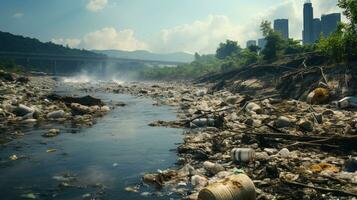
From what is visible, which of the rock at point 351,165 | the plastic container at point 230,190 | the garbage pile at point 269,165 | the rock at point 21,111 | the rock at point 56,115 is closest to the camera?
the plastic container at point 230,190

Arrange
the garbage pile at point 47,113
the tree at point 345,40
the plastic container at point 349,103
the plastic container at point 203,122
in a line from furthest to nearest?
the tree at point 345,40 < the plastic container at point 349,103 < the plastic container at point 203,122 < the garbage pile at point 47,113

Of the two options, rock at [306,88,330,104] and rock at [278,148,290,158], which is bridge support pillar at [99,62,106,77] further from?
rock at [278,148,290,158]

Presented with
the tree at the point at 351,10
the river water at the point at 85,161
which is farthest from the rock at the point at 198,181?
the tree at the point at 351,10

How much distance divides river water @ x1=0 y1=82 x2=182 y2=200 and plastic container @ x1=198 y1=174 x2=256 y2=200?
1.64 m

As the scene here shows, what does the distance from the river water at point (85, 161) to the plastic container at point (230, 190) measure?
5.37 ft

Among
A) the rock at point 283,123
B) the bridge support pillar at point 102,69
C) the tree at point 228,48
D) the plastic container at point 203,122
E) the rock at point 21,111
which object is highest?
the tree at point 228,48

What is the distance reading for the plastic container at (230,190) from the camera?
497 cm

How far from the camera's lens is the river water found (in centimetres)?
677

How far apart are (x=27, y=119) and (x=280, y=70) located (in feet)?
78.1

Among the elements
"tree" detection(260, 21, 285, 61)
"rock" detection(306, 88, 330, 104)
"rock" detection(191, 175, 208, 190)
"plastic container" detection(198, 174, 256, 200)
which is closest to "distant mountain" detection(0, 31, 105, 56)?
"tree" detection(260, 21, 285, 61)

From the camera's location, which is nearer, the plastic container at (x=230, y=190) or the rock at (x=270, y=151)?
the plastic container at (x=230, y=190)

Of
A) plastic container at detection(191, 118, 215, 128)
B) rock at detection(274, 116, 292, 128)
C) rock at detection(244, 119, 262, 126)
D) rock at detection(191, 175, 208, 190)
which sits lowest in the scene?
rock at detection(191, 175, 208, 190)

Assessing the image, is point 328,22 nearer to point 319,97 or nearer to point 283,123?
point 319,97

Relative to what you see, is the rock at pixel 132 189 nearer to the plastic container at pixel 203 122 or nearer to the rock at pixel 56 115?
the plastic container at pixel 203 122
